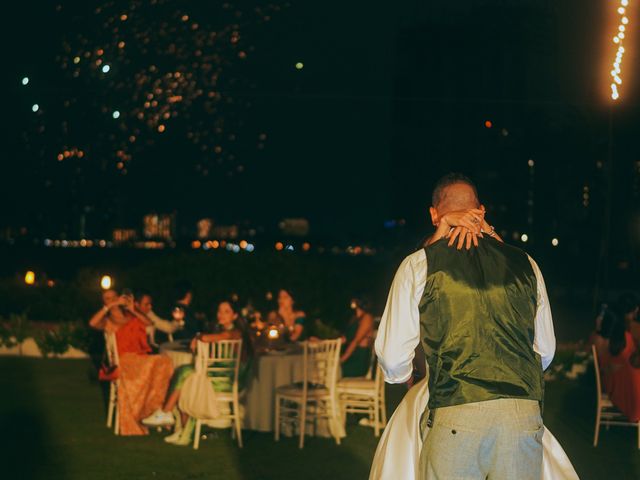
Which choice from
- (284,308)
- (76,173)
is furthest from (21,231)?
(284,308)

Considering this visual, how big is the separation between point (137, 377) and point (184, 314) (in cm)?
176

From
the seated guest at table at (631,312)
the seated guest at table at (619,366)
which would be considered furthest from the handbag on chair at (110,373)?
the seated guest at table at (631,312)

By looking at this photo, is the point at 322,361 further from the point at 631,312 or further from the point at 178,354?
the point at 631,312

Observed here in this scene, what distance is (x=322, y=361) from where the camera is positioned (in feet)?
34.5

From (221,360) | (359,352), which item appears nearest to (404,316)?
(221,360)

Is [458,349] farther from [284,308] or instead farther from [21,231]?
[21,231]

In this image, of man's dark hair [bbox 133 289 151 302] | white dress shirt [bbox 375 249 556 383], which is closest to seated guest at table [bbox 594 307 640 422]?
man's dark hair [bbox 133 289 151 302]

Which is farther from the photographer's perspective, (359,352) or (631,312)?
(631,312)

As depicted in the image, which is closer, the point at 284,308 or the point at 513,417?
the point at 513,417

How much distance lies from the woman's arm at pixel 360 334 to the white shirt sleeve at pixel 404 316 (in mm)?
7053

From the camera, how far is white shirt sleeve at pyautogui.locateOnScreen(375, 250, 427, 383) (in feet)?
12.3

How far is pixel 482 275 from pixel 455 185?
439 millimetres

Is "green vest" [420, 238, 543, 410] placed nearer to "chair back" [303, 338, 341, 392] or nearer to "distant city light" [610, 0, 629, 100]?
"chair back" [303, 338, 341, 392]

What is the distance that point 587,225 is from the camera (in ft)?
154
